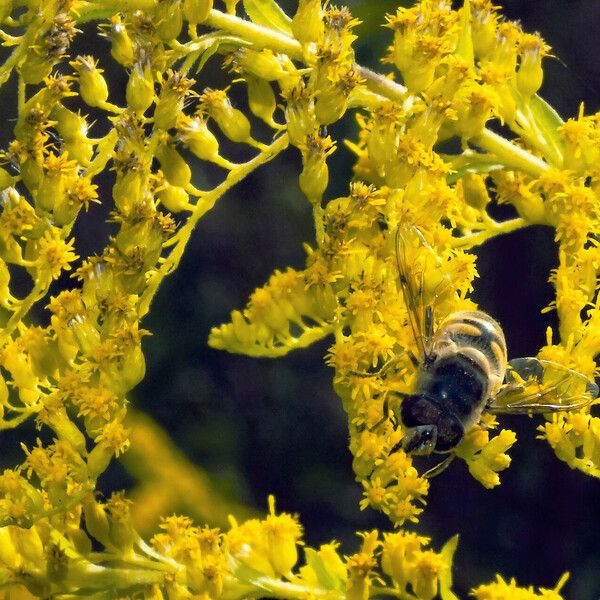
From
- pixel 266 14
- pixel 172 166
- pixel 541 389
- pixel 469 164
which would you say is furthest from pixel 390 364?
pixel 266 14

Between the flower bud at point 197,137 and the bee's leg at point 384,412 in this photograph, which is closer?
the bee's leg at point 384,412

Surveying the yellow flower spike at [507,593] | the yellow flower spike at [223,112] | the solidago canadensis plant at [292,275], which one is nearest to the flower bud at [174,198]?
the solidago canadensis plant at [292,275]

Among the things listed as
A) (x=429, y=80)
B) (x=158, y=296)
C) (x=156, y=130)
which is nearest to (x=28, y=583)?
(x=156, y=130)

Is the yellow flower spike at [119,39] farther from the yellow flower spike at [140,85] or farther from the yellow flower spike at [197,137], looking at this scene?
the yellow flower spike at [197,137]

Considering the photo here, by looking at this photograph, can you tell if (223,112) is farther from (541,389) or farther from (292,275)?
(541,389)

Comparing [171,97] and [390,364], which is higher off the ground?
[171,97]

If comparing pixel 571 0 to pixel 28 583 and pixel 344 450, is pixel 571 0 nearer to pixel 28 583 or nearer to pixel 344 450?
pixel 344 450
